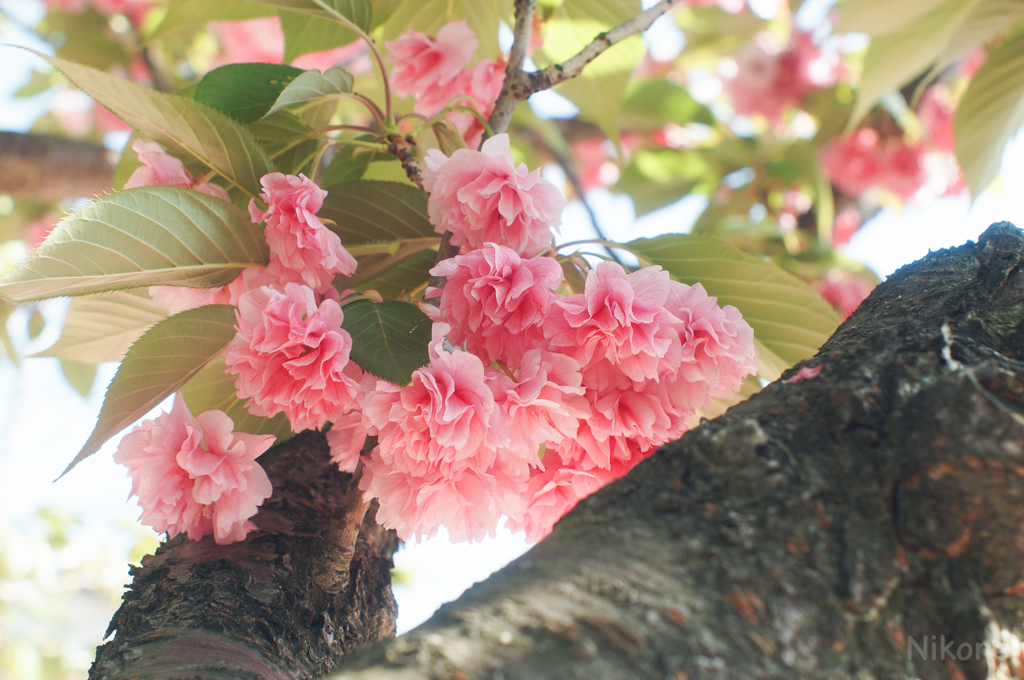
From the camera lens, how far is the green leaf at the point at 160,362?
54 centimetres

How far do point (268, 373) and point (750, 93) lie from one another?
234 cm

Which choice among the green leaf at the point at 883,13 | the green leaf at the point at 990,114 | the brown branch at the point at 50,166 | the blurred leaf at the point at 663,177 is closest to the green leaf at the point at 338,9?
the green leaf at the point at 883,13

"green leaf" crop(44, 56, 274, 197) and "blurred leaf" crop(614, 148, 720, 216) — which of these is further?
"blurred leaf" crop(614, 148, 720, 216)

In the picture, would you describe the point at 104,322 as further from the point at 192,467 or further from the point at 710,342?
the point at 710,342

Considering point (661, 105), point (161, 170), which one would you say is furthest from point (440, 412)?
point (661, 105)

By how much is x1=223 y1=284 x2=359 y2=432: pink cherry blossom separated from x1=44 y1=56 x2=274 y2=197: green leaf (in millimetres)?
174

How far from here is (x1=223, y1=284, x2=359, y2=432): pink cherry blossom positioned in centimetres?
47

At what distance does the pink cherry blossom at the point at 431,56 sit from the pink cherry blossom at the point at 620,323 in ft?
1.45

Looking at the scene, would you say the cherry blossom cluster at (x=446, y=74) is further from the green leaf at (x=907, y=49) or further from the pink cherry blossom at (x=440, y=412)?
the green leaf at (x=907, y=49)

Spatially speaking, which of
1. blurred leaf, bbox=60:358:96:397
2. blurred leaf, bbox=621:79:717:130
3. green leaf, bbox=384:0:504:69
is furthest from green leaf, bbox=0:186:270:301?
blurred leaf, bbox=621:79:717:130

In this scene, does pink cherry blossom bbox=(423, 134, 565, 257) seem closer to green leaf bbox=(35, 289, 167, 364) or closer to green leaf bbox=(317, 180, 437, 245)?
green leaf bbox=(317, 180, 437, 245)

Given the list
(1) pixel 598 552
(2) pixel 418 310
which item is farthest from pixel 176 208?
(1) pixel 598 552

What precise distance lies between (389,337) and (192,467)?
7.1 inches

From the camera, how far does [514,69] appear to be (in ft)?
2.25
